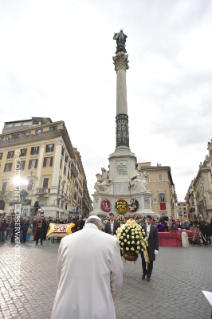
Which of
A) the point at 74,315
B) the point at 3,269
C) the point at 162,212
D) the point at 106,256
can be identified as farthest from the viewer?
the point at 162,212

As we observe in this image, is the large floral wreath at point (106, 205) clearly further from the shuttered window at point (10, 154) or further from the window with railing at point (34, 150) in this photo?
the shuttered window at point (10, 154)

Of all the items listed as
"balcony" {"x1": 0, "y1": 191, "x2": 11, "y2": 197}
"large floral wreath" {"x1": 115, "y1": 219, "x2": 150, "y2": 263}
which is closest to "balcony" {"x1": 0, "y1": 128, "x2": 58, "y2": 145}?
"balcony" {"x1": 0, "y1": 191, "x2": 11, "y2": 197}

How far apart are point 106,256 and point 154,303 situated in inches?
108

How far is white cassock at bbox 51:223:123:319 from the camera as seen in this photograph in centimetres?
177

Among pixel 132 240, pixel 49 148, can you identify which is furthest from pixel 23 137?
pixel 132 240

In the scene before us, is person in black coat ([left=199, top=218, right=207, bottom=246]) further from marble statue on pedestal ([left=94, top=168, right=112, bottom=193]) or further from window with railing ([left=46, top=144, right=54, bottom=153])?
window with railing ([left=46, top=144, right=54, bottom=153])

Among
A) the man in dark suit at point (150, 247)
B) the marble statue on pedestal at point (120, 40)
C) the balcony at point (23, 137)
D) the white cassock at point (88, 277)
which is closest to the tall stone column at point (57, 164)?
the balcony at point (23, 137)

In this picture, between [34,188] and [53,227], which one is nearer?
[53,227]

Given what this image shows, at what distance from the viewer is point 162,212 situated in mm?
44750

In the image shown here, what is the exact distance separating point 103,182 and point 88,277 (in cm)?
1662

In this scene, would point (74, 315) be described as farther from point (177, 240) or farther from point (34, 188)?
point (34, 188)

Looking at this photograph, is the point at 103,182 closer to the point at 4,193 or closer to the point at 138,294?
the point at 138,294

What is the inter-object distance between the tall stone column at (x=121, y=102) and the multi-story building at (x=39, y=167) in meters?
17.8

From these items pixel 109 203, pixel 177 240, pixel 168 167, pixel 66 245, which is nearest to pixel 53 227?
pixel 109 203
